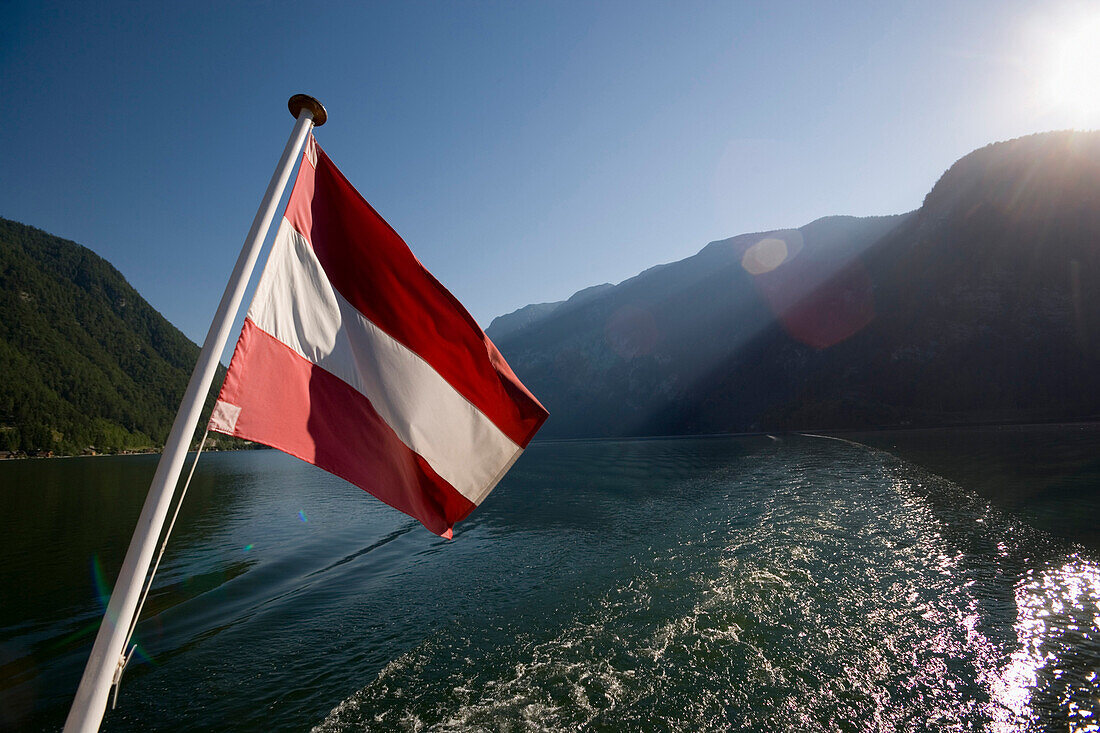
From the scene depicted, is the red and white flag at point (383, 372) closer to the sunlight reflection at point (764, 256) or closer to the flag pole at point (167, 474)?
the flag pole at point (167, 474)

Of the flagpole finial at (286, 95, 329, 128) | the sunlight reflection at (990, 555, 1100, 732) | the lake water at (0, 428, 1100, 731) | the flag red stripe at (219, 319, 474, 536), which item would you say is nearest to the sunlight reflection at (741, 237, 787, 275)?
the lake water at (0, 428, 1100, 731)

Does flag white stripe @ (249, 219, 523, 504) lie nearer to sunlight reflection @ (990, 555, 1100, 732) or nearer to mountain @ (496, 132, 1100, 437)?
sunlight reflection @ (990, 555, 1100, 732)

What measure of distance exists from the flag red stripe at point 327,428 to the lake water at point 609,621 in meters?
4.44

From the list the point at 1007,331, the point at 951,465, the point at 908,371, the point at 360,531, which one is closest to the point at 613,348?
the point at 908,371

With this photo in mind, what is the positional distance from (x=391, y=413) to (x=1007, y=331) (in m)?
124

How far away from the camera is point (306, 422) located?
4125 mm

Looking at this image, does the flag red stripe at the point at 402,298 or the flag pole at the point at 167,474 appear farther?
the flag red stripe at the point at 402,298

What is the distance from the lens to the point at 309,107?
11.7 ft

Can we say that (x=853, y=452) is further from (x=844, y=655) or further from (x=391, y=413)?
(x=391, y=413)

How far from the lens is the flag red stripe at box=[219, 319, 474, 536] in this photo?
3.63 metres

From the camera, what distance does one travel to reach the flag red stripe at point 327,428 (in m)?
3.63

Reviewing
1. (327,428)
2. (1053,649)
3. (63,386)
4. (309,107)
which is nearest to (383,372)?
(327,428)

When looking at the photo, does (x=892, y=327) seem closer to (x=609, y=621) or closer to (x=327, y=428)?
(x=609, y=621)

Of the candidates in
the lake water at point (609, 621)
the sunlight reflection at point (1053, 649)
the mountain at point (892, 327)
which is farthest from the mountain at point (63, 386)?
the sunlight reflection at point (1053, 649)
